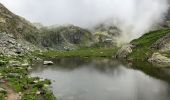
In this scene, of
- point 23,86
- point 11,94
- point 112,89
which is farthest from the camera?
point 112,89

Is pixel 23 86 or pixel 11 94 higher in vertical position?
pixel 23 86

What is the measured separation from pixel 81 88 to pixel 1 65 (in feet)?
152

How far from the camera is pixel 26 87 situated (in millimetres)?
102938

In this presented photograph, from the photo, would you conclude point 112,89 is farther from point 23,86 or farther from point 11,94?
point 11,94

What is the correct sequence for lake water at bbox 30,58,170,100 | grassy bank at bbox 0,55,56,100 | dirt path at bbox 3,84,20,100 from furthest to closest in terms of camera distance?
1. lake water at bbox 30,58,170,100
2. grassy bank at bbox 0,55,56,100
3. dirt path at bbox 3,84,20,100

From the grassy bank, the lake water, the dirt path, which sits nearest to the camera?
the dirt path

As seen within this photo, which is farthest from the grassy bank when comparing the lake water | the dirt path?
the lake water

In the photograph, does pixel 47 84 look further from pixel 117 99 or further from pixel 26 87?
pixel 117 99

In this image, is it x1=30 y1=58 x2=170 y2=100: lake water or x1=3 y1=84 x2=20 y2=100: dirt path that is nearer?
x1=3 y1=84 x2=20 y2=100: dirt path

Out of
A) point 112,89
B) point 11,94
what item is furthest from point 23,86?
point 112,89

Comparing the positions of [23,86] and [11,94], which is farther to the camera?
[23,86]

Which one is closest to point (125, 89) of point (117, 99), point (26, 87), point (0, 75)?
point (117, 99)

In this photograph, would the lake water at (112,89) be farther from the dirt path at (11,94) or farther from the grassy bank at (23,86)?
the dirt path at (11,94)

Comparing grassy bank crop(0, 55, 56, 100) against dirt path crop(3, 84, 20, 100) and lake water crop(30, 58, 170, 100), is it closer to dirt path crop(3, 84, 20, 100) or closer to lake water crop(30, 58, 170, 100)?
dirt path crop(3, 84, 20, 100)
